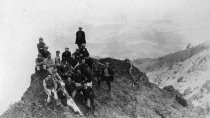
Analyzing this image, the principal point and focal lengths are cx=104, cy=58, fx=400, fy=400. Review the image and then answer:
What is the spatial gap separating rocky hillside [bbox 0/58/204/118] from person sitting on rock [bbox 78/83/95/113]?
0.40m

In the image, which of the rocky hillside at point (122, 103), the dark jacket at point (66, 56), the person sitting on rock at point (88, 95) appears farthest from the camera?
the dark jacket at point (66, 56)

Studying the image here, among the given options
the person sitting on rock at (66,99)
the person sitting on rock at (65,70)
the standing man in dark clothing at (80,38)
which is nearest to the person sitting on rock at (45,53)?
the person sitting on rock at (65,70)

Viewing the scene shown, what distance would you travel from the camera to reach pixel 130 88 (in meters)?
28.5

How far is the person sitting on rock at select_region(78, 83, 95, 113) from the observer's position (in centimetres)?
2134

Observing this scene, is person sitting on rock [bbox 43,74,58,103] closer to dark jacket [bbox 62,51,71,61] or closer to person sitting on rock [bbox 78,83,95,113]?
person sitting on rock [bbox 78,83,95,113]

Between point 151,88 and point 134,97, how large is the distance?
3606mm

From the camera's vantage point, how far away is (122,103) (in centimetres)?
2581

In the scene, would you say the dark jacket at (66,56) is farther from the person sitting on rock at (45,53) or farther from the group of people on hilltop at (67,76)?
the person sitting on rock at (45,53)

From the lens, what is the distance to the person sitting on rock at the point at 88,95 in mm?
21342

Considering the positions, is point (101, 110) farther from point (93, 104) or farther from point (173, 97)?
point (173, 97)

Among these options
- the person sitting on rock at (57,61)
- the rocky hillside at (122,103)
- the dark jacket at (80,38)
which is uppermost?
the dark jacket at (80,38)

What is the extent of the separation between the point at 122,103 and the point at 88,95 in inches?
191

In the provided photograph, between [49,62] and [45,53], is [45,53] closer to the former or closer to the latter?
[45,53]

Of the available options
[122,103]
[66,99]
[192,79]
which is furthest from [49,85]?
[192,79]
